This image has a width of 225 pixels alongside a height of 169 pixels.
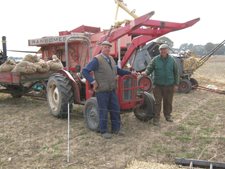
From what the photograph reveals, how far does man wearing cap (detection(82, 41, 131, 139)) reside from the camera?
6.71 metres

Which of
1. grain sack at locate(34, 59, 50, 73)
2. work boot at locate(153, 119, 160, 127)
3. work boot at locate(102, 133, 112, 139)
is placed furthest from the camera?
grain sack at locate(34, 59, 50, 73)

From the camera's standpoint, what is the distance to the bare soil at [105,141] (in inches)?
219

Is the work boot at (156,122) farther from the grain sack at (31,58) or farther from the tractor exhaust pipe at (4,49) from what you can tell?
the tractor exhaust pipe at (4,49)

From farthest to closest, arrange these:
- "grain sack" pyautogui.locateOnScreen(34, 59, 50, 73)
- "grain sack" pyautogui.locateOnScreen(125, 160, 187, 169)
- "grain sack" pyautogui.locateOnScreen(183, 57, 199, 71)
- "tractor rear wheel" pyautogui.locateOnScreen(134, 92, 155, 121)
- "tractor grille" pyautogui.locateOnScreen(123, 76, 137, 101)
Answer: "grain sack" pyautogui.locateOnScreen(183, 57, 199, 71) < "grain sack" pyautogui.locateOnScreen(34, 59, 50, 73) < "tractor rear wheel" pyautogui.locateOnScreen(134, 92, 155, 121) < "tractor grille" pyautogui.locateOnScreen(123, 76, 137, 101) < "grain sack" pyautogui.locateOnScreen(125, 160, 187, 169)

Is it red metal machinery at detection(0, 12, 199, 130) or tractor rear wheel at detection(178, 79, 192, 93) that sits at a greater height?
red metal machinery at detection(0, 12, 199, 130)

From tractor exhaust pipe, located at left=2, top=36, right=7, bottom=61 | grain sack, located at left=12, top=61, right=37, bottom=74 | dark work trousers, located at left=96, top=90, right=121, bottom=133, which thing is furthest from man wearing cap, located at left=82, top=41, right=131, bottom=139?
tractor exhaust pipe, located at left=2, top=36, right=7, bottom=61

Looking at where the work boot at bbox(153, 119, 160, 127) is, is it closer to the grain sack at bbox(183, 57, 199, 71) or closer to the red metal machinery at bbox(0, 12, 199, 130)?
the red metal machinery at bbox(0, 12, 199, 130)

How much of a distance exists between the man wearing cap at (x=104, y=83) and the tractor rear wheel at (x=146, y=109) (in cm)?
96

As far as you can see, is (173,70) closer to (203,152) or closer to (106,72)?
(106,72)

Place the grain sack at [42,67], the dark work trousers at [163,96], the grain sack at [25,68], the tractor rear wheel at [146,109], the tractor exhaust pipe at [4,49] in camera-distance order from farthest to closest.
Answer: the tractor exhaust pipe at [4,49] < the grain sack at [42,67] < the grain sack at [25,68] < the dark work trousers at [163,96] < the tractor rear wheel at [146,109]

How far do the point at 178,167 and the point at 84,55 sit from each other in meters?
6.95

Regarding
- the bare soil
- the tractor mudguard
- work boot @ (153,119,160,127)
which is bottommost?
the bare soil

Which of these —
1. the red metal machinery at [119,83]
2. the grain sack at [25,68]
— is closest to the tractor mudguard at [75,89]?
the red metal machinery at [119,83]

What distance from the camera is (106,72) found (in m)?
6.74
